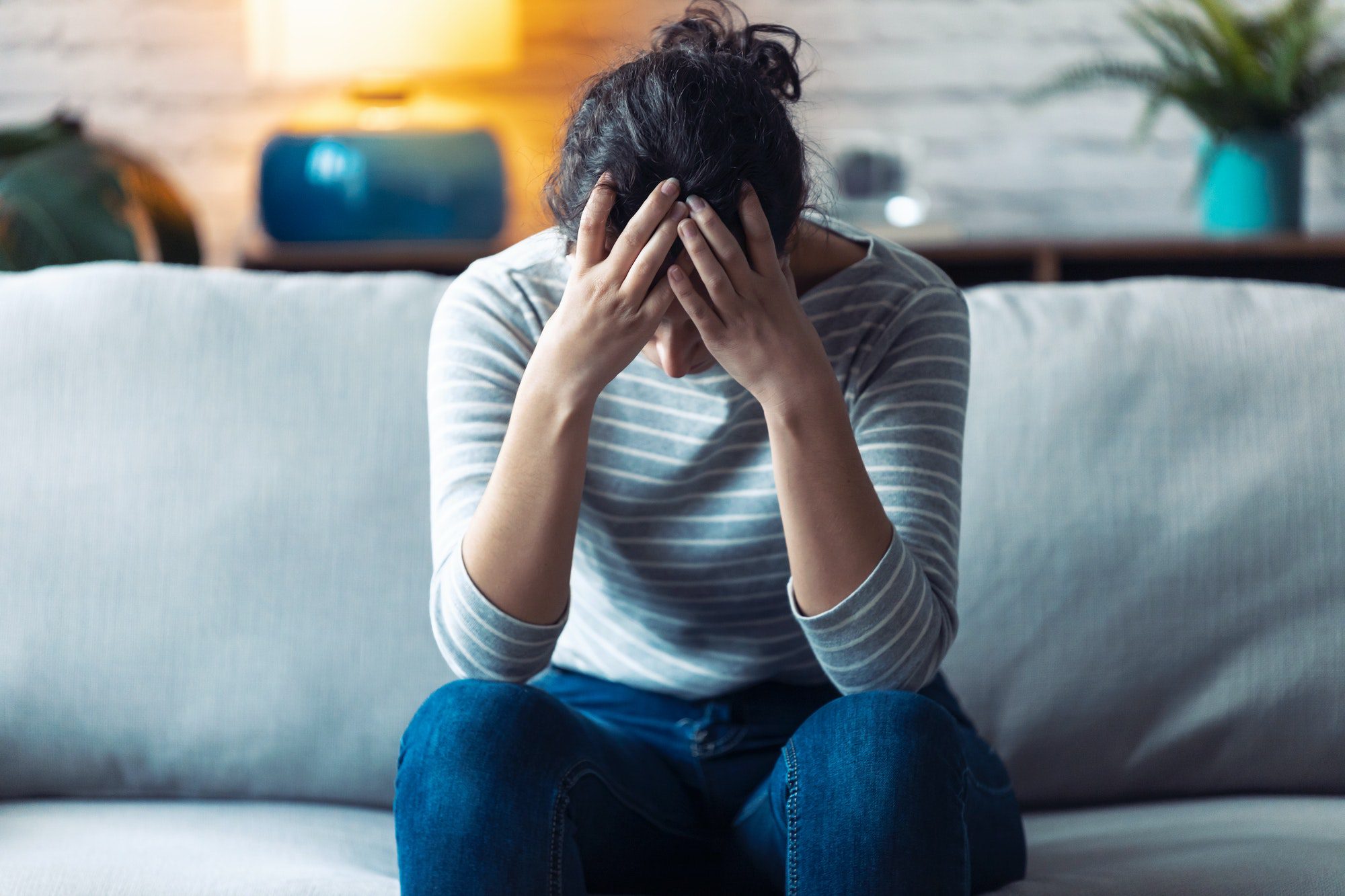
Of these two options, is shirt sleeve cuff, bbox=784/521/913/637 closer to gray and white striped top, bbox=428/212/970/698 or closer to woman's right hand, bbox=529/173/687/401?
gray and white striped top, bbox=428/212/970/698

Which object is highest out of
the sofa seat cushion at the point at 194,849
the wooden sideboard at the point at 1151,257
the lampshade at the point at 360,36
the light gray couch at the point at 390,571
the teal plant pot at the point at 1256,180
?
the lampshade at the point at 360,36

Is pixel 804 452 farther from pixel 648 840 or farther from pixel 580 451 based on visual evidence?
pixel 648 840

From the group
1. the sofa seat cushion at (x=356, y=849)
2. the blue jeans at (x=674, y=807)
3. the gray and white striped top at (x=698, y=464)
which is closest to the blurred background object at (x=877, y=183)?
the gray and white striped top at (x=698, y=464)

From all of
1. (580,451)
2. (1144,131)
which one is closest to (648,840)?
(580,451)

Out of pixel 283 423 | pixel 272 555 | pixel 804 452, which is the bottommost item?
pixel 272 555

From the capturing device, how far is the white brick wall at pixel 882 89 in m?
2.07

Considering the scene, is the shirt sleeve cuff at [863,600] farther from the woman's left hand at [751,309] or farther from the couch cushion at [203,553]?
the couch cushion at [203,553]

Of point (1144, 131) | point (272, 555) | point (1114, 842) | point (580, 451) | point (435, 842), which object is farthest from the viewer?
point (1144, 131)

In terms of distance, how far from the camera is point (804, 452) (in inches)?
32.8

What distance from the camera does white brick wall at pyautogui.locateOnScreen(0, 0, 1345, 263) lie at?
207 cm

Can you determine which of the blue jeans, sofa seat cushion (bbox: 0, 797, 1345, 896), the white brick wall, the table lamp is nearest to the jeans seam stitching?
the blue jeans

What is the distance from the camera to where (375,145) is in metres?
1.79

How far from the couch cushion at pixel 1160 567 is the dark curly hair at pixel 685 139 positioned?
1.38 ft

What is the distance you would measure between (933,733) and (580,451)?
30 cm
